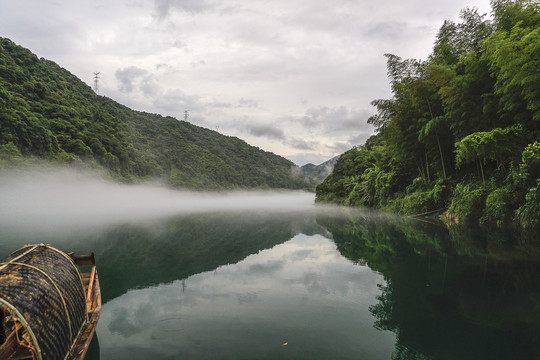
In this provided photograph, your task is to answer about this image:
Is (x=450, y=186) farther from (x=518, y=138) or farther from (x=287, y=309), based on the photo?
(x=287, y=309)

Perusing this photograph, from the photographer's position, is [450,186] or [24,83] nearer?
[450,186]

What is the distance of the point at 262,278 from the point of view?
10133 millimetres

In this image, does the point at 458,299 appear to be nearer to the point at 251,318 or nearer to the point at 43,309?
the point at 251,318

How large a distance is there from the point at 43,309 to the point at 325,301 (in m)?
5.83

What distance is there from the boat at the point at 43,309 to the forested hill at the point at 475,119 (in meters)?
15.6

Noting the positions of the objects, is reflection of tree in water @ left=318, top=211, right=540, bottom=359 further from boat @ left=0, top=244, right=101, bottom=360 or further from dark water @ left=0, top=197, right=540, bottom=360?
boat @ left=0, top=244, right=101, bottom=360

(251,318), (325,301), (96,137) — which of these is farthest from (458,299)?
(96,137)

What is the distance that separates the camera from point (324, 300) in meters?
7.82

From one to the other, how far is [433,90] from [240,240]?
16095 mm

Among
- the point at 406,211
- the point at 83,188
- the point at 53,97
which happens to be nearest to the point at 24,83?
the point at 53,97

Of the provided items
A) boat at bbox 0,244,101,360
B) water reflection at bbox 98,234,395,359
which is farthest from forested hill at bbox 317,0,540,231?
boat at bbox 0,244,101,360

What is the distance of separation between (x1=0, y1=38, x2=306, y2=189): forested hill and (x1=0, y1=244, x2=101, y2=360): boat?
48.5m

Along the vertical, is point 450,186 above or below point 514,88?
below

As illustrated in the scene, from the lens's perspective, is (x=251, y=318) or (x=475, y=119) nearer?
(x=251, y=318)
